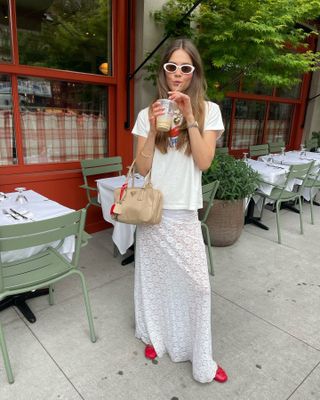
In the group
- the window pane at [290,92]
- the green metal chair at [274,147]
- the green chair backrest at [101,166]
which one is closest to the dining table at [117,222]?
the green chair backrest at [101,166]

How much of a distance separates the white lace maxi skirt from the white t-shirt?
0.07 meters

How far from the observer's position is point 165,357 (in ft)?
6.48

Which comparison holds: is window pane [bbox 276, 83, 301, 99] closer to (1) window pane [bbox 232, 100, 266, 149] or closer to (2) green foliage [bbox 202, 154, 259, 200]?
(1) window pane [bbox 232, 100, 266, 149]

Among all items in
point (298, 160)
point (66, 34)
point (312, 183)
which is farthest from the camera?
point (298, 160)

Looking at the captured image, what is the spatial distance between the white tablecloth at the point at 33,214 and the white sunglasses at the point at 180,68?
47.7 inches

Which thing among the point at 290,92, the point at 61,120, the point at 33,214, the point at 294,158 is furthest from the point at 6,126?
the point at 290,92

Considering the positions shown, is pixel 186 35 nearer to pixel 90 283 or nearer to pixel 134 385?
pixel 90 283

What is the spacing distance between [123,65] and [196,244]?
276 centimetres

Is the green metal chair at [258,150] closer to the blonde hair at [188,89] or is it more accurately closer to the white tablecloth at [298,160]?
the white tablecloth at [298,160]

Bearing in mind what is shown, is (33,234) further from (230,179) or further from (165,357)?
(230,179)

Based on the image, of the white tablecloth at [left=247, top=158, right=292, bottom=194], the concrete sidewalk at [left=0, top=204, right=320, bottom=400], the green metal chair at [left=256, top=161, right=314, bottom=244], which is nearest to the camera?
the concrete sidewalk at [left=0, top=204, right=320, bottom=400]

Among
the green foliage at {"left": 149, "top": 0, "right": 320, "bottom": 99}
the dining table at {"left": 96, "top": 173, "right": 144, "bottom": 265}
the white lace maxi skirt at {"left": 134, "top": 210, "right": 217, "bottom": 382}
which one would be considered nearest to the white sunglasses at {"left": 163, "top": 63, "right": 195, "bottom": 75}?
the white lace maxi skirt at {"left": 134, "top": 210, "right": 217, "bottom": 382}

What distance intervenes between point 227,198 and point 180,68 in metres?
2.14

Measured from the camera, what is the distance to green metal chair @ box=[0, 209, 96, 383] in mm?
1627
